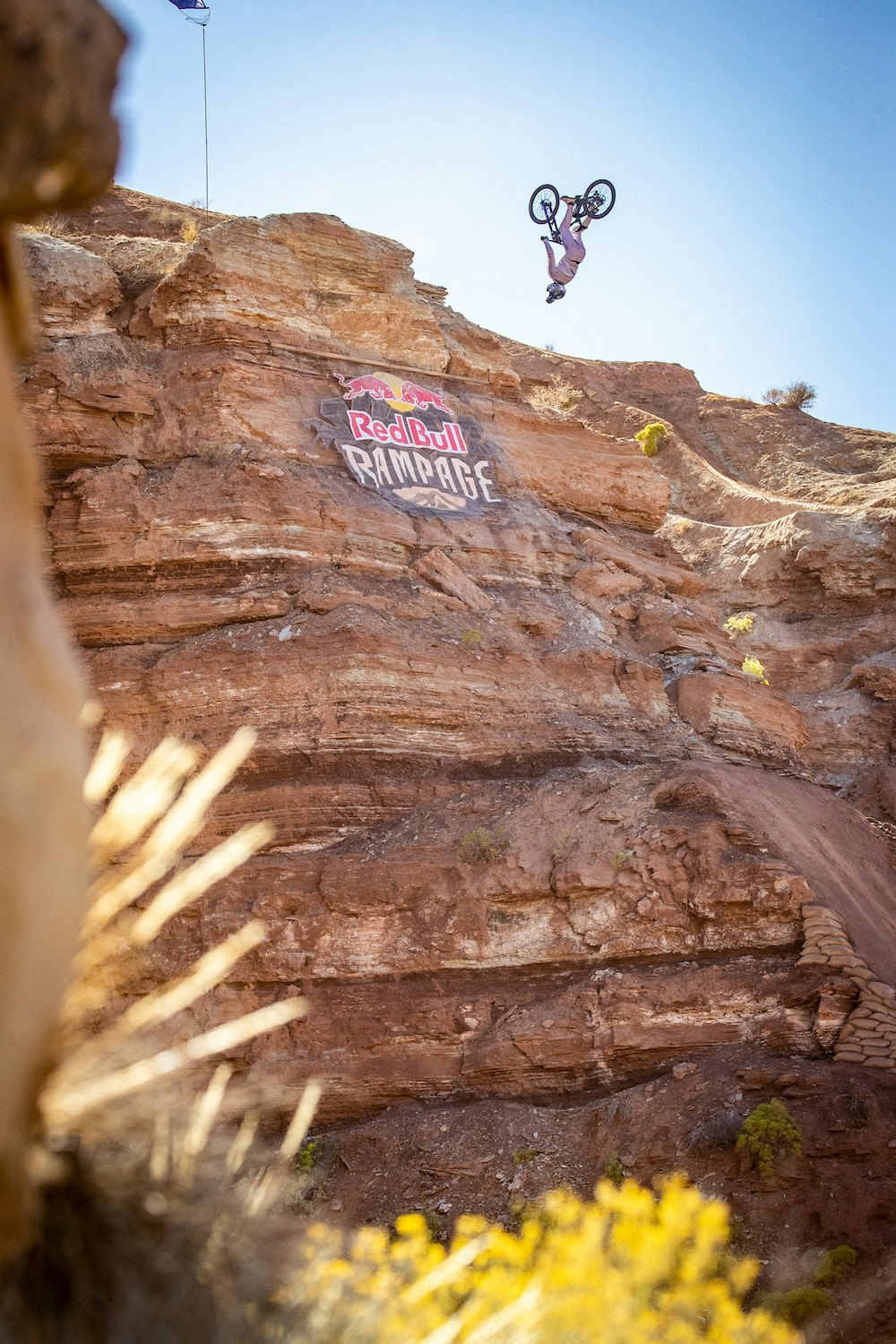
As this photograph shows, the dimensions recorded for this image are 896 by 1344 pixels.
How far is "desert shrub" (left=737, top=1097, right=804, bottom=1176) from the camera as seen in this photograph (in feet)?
37.1

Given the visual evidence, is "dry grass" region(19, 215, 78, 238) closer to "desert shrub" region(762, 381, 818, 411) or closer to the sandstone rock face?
the sandstone rock face

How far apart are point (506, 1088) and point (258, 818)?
4.83m

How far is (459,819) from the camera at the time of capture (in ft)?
50.6

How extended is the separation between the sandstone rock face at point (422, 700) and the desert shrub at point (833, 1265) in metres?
2.78

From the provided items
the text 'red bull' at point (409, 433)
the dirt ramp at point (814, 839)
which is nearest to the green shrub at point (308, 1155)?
the dirt ramp at point (814, 839)

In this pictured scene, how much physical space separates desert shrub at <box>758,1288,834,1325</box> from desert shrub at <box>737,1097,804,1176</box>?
5.15 feet

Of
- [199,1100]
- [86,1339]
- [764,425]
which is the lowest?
[86,1339]

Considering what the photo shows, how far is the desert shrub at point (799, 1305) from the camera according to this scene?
9.63 m

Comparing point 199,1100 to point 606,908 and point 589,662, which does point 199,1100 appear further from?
point 589,662

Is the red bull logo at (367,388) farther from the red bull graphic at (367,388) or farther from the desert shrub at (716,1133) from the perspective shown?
the desert shrub at (716,1133)

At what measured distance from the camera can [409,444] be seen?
21.2 m

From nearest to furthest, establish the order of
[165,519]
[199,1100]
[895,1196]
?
[199,1100]
[895,1196]
[165,519]

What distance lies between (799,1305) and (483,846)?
21.2 ft

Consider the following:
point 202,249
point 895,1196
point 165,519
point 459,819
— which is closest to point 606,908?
point 459,819
